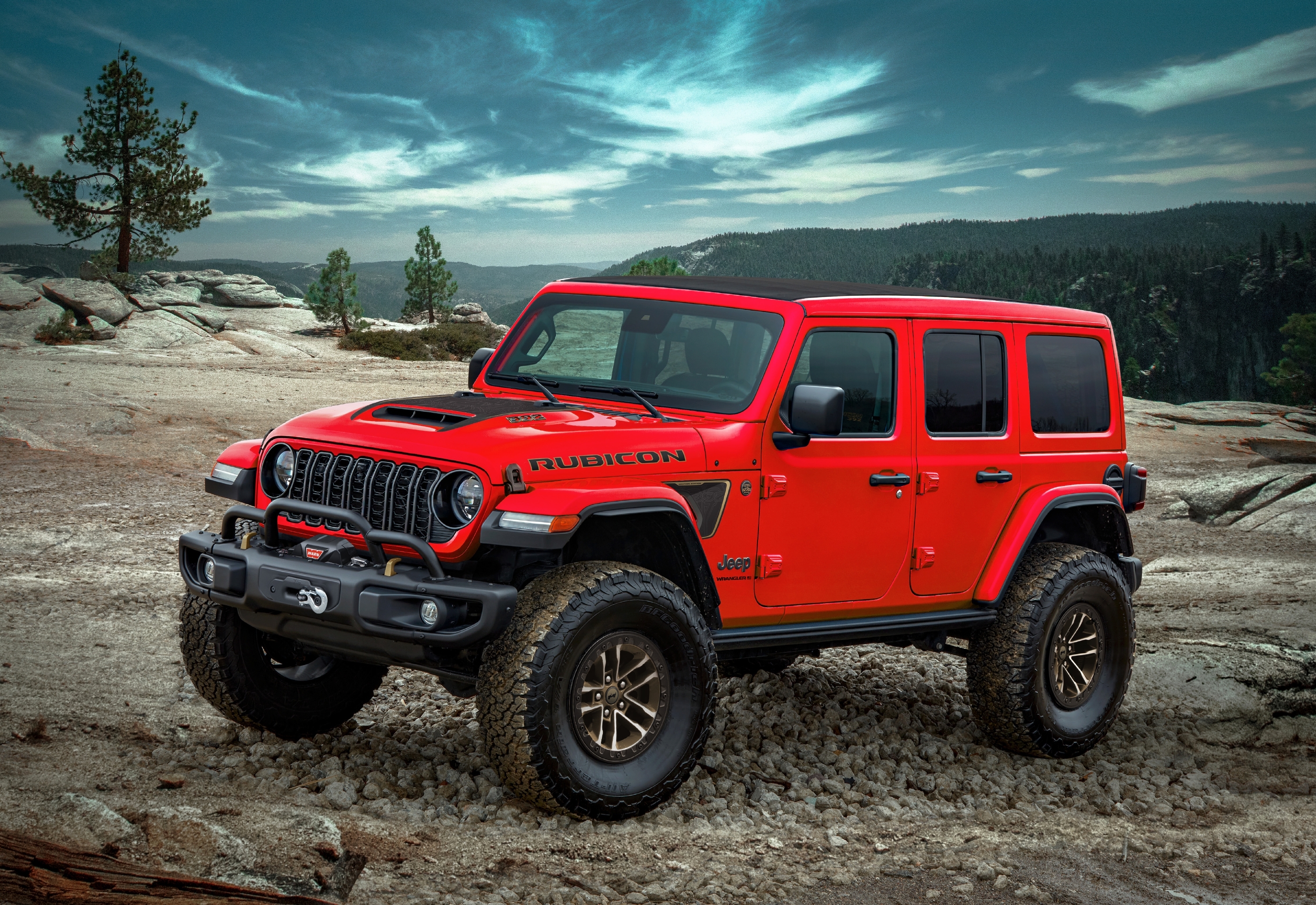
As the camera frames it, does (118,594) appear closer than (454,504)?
No

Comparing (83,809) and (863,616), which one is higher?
(863,616)

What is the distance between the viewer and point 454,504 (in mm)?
4098

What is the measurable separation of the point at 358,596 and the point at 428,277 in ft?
202

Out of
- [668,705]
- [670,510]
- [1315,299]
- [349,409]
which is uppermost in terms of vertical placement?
[1315,299]

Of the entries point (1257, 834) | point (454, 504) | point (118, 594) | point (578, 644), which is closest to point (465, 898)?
point (578, 644)

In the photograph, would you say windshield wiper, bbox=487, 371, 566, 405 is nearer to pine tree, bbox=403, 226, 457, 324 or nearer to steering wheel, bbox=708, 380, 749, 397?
steering wheel, bbox=708, 380, 749, 397

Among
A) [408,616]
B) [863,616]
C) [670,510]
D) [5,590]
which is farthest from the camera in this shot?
[5,590]

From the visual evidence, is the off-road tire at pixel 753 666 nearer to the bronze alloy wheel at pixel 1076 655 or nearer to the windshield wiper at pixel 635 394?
the bronze alloy wheel at pixel 1076 655

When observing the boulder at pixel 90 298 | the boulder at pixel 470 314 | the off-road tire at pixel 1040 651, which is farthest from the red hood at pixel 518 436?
the boulder at pixel 470 314

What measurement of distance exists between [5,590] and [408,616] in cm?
560

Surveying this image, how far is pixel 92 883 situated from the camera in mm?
3273

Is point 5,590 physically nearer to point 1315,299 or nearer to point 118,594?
point 118,594

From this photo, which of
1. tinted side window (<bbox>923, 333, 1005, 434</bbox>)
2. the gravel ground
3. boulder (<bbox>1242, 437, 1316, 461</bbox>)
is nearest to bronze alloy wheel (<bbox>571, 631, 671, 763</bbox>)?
the gravel ground

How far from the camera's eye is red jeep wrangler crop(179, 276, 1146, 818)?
160 inches
